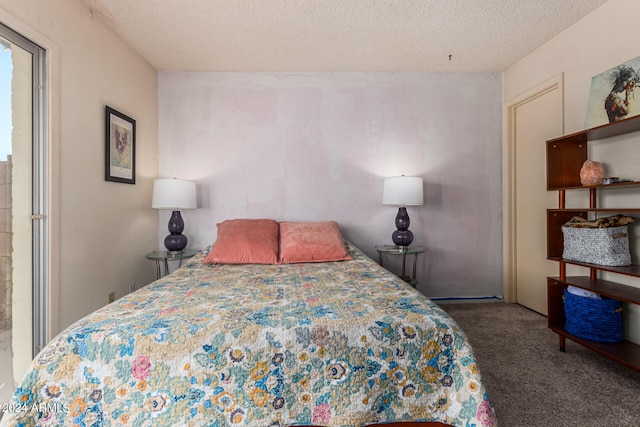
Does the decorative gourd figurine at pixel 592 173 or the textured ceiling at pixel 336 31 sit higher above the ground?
the textured ceiling at pixel 336 31

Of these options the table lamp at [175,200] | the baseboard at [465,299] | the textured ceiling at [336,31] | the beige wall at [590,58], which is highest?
the textured ceiling at [336,31]

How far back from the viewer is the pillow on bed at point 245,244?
7.84 ft

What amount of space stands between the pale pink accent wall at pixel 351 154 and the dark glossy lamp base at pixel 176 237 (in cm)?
23

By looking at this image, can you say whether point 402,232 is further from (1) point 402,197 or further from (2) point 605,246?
(2) point 605,246

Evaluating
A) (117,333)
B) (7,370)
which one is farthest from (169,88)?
(117,333)

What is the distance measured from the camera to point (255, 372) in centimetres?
109

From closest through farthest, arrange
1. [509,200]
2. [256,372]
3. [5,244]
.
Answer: [256,372] < [5,244] < [509,200]

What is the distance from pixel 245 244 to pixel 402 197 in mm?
1452

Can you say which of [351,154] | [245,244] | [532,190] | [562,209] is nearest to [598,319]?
[562,209]

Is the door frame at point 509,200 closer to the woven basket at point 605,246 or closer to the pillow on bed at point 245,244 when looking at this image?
the woven basket at point 605,246

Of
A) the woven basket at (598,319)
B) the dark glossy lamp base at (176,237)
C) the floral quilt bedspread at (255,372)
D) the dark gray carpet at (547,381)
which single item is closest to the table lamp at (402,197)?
the dark gray carpet at (547,381)

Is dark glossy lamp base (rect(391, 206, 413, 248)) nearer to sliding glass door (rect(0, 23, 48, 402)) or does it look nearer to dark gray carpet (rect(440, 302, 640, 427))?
dark gray carpet (rect(440, 302, 640, 427))

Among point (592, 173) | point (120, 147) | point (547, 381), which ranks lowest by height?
point (547, 381)

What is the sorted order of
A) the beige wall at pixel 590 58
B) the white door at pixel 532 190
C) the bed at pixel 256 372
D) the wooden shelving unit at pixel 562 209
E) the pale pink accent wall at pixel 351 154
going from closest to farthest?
the bed at pixel 256 372, the beige wall at pixel 590 58, the wooden shelving unit at pixel 562 209, the white door at pixel 532 190, the pale pink accent wall at pixel 351 154
